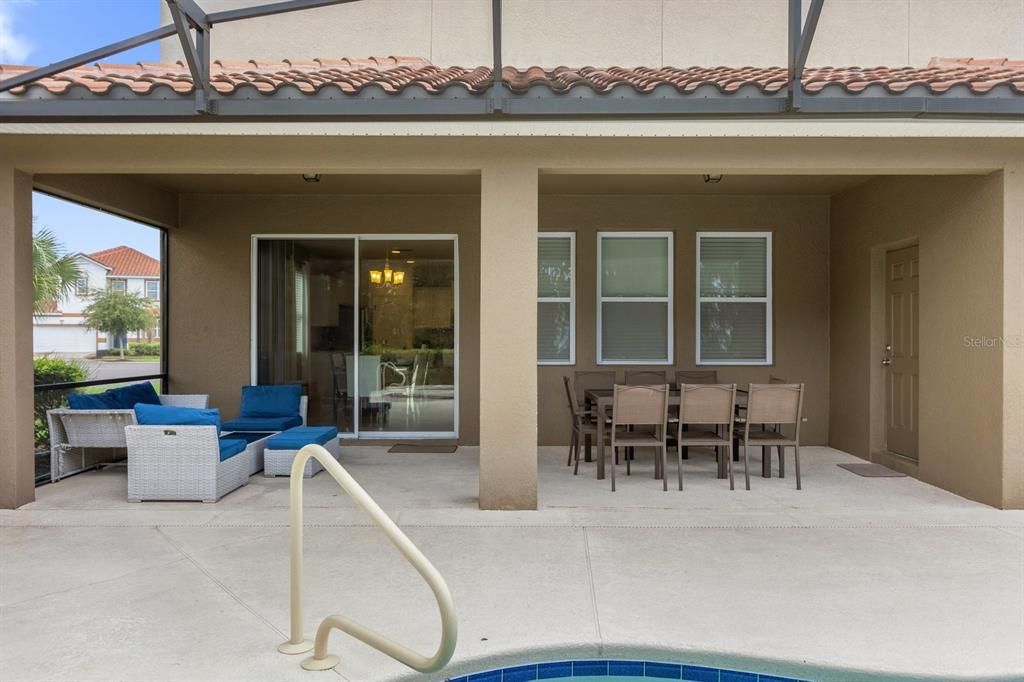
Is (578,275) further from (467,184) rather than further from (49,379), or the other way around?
(49,379)

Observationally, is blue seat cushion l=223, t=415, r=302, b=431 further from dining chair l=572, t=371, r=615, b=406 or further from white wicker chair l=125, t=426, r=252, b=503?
dining chair l=572, t=371, r=615, b=406

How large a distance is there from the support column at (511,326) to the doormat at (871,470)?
386 centimetres

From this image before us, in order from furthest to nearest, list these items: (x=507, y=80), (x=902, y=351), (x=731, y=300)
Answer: (x=731, y=300)
(x=902, y=351)
(x=507, y=80)

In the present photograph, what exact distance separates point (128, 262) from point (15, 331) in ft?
10.00

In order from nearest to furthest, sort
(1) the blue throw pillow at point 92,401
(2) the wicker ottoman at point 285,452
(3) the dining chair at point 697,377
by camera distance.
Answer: (1) the blue throw pillow at point 92,401 → (2) the wicker ottoman at point 285,452 → (3) the dining chair at point 697,377

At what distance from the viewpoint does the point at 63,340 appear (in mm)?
7484

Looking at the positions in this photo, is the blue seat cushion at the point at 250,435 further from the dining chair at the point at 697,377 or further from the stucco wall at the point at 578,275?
the dining chair at the point at 697,377

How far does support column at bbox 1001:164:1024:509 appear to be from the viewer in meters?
5.92

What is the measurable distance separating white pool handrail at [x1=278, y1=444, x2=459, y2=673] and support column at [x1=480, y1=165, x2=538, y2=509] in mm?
2707

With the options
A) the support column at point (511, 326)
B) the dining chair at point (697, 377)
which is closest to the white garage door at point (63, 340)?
the support column at point (511, 326)

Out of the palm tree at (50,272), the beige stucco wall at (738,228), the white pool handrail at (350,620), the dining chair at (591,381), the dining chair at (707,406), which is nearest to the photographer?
the white pool handrail at (350,620)

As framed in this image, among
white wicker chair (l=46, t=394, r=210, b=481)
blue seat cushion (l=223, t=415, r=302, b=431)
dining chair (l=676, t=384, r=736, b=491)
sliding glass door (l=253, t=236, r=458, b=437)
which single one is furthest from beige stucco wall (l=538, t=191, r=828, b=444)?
white wicker chair (l=46, t=394, r=210, b=481)

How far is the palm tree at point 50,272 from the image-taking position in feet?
23.8

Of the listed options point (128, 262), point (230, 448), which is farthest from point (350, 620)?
point (128, 262)
